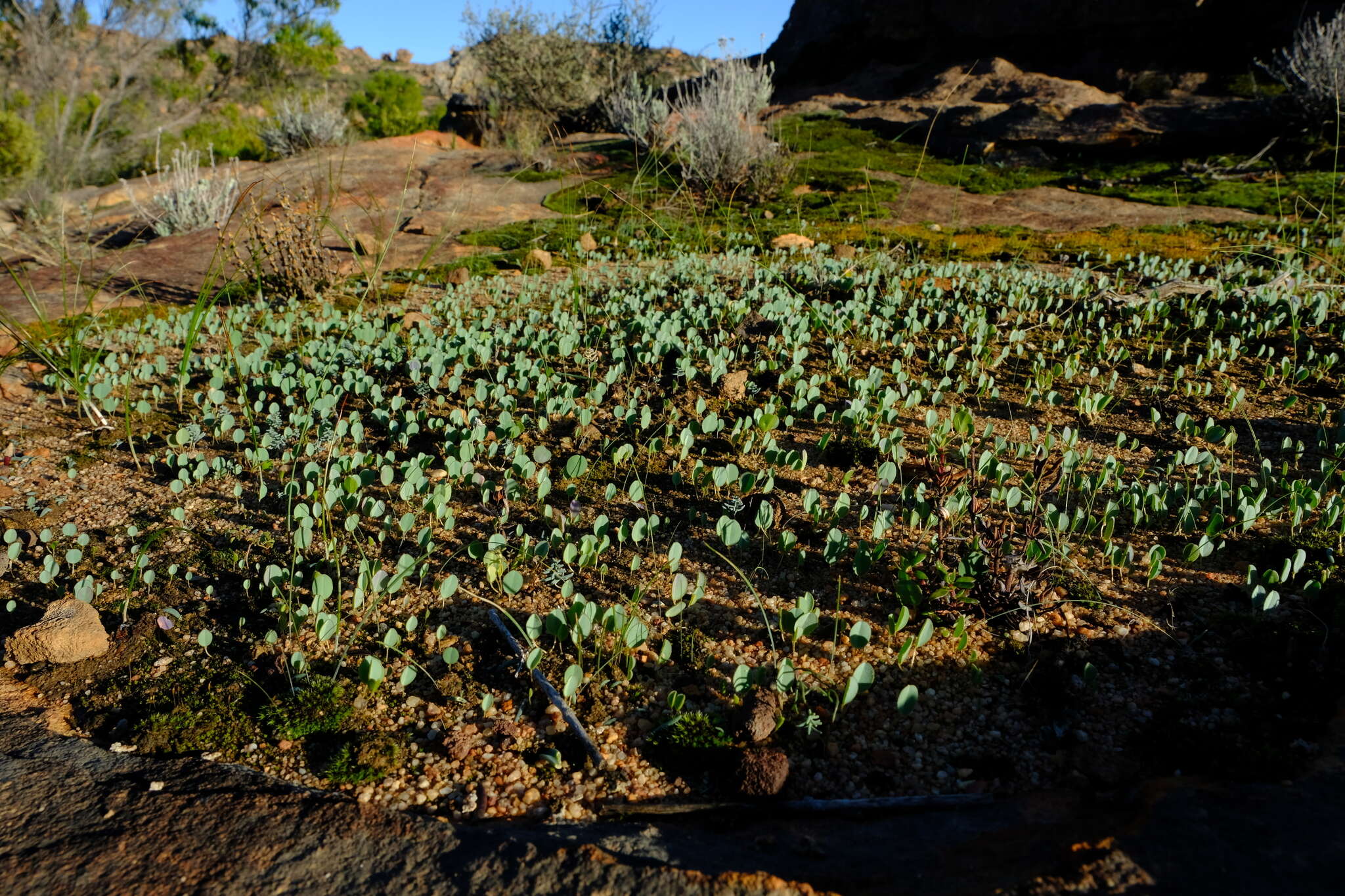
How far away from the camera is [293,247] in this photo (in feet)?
19.0

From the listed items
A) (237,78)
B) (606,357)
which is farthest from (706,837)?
(237,78)

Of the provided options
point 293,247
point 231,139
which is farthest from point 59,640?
point 231,139

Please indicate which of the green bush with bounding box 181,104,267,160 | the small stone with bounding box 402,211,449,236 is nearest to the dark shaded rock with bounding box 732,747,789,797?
the small stone with bounding box 402,211,449,236

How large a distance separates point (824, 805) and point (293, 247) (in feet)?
17.5

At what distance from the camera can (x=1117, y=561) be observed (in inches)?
106

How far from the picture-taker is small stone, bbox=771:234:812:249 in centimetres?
691

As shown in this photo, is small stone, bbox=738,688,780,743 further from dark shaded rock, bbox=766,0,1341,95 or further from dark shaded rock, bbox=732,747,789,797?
dark shaded rock, bbox=766,0,1341,95

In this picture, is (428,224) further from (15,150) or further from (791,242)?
(15,150)

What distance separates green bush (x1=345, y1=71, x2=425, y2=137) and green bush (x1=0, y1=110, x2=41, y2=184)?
1030 cm

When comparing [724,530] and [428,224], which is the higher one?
[428,224]

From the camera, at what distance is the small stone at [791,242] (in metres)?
6.91

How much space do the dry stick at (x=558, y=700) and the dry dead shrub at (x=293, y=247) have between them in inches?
162

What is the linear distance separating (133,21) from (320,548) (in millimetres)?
27139

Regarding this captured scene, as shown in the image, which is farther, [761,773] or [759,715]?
[759,715]
